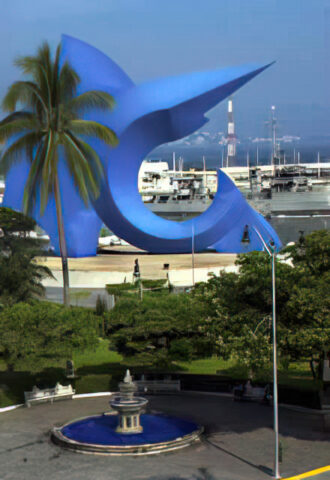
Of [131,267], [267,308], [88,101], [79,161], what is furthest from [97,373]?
[131,267]

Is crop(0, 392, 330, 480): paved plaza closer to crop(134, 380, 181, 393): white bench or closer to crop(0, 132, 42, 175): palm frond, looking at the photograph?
crop(134, 380, 181, 393): white bench

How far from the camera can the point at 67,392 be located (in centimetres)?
2494

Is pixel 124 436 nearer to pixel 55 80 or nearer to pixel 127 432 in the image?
pixel 127 432

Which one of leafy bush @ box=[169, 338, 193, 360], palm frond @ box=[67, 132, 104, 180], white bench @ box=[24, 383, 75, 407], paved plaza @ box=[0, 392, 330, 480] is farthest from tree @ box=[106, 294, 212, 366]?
palm frond @ box=[67, 132, 104, 180]

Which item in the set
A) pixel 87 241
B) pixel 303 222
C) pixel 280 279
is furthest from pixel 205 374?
pixel 303 222

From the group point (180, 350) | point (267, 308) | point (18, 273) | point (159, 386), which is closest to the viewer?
point (267, 308)

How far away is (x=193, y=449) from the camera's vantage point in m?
19.5

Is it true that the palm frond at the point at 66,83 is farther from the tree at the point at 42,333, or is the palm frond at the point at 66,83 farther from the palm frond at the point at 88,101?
the tree at the point at 42,333

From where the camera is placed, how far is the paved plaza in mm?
Answer: 17797

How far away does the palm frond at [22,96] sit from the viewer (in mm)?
30422

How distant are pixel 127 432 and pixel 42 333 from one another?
5.51m

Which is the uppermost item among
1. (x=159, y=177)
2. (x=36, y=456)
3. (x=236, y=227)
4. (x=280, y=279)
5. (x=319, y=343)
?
(x=159, y=177)

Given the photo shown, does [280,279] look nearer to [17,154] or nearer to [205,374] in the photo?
[205,374]

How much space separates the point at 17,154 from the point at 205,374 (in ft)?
35.7
